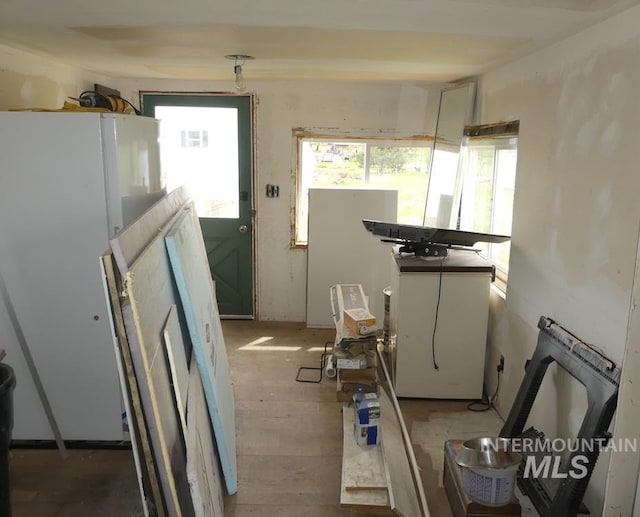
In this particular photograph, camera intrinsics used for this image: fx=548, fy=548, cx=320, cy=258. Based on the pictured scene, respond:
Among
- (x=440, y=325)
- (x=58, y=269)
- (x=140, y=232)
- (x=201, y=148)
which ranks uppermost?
(x=201, y=148)

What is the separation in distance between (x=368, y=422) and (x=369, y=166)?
8.96 ft

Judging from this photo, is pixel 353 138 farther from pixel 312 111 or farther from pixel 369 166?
pixel 312 111

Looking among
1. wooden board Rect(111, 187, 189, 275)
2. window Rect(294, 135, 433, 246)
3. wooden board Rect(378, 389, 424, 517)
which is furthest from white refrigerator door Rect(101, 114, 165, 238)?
window Rect(294, 135, 433, 246)

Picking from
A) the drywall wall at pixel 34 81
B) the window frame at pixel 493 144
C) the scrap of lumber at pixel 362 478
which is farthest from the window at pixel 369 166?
the scrap of lumber at pixel 362 478

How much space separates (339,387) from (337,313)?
60 centimetres

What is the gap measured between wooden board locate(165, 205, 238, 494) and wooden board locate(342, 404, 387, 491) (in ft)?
1.85

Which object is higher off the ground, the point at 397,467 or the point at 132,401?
the point at 132,401

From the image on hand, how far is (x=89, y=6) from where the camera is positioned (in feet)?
6.80

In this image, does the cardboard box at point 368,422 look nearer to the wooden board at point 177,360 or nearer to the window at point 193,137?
the wooden board at point 177,360

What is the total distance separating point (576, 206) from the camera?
98.3 inches

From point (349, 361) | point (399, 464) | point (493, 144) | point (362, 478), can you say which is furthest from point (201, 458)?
point (493, 144)

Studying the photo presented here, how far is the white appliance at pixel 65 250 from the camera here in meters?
2.72

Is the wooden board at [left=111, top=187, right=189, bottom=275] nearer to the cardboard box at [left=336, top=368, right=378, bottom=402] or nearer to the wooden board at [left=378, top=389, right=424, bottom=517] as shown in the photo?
the cardboard box at [left=336, top=368, right=378, bottom=402]

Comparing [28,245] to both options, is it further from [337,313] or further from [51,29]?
[337,313]
